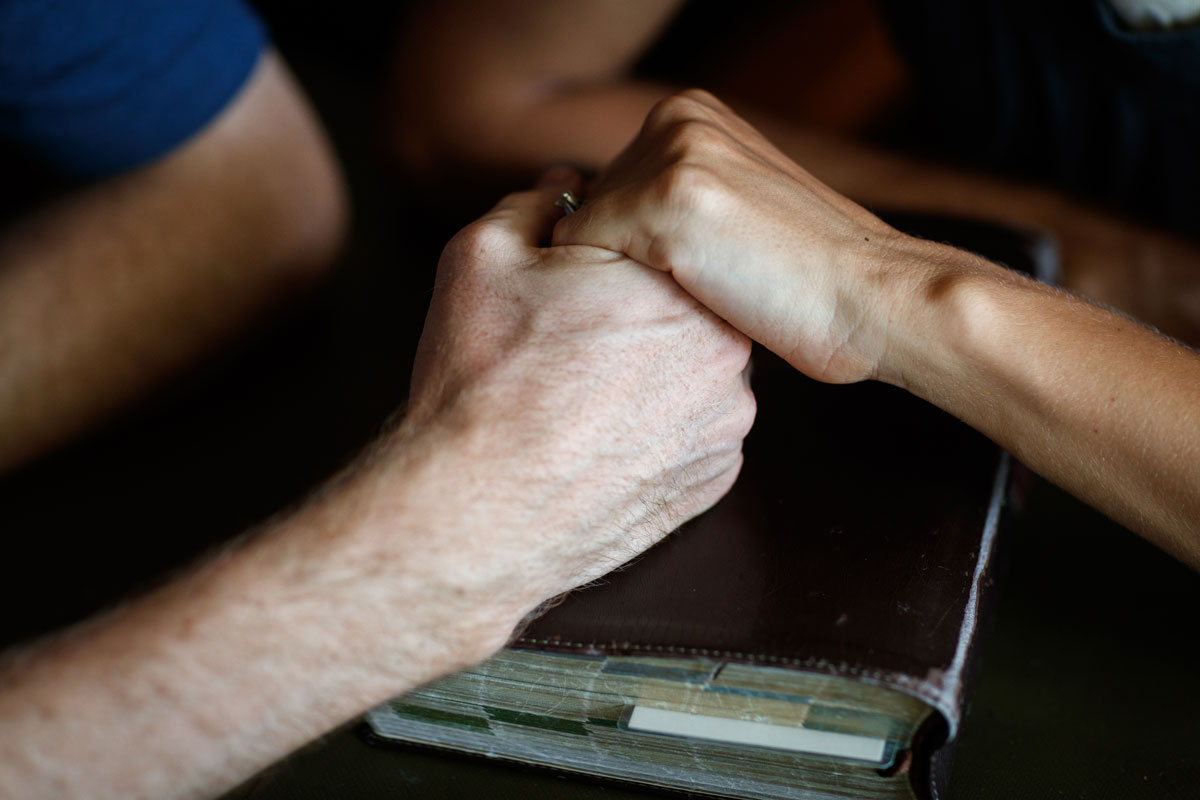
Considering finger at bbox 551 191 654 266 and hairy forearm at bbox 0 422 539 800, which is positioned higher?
finger at bbox 551 191 654 266

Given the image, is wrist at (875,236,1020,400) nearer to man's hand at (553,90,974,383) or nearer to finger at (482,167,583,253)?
man's hand at (553,90,974,383)

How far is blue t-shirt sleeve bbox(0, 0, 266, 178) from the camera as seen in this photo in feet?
3.00

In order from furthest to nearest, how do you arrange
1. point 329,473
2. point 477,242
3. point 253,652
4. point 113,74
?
point 113,74 → point 329,473 → point 477,242 → point 253,652

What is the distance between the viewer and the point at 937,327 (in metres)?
0.57

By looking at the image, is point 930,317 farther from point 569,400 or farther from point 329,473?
point 329,473

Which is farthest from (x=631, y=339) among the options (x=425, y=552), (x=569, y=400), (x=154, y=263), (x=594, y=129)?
(x=154, y=263)

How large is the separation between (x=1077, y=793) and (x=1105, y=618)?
143 millimetres

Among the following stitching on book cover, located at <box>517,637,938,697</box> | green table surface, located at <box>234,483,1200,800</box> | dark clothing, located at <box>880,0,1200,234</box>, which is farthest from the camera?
dark clothing, located at <box>880,0,1200,234</box>

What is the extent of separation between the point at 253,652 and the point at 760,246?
0.36m

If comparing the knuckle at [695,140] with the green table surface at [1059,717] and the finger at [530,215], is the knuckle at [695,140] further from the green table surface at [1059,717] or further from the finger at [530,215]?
the green table surface at [1059,717]

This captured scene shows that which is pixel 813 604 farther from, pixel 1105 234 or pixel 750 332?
pixel 1105 234

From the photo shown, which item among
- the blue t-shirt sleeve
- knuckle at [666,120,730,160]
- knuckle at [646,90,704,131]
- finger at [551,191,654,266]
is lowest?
finger at [551,191,654,266]

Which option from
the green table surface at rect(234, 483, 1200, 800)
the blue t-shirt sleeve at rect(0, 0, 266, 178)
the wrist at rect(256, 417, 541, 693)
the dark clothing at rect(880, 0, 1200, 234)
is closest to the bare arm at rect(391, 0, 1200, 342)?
the dark clothing at rect(880, 0, 1200, 234)

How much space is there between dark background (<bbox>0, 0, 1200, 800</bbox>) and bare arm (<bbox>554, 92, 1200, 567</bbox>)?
12 cm
